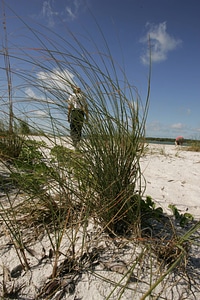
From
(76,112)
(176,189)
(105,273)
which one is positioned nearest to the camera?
(105,273)

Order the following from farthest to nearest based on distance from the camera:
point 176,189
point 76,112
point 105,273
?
point 176,189
point 76,112
point 105,273

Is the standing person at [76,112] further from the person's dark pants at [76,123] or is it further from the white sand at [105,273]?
the white sand at [105,273]

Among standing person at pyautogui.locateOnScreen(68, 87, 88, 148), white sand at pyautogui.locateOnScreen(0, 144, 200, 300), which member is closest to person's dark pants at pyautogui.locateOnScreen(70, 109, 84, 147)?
standing person at pyautogui.locateOnScreen(68, 87, 88, 148)

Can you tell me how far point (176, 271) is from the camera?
35.2 inches

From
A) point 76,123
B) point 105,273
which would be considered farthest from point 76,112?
point 105,273

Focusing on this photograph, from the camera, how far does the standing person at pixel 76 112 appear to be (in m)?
1.15

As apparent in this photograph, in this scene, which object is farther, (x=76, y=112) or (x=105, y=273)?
(x=76, y=112)

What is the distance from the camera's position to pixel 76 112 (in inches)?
46.8

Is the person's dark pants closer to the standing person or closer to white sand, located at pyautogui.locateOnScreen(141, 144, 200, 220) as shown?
the standing person

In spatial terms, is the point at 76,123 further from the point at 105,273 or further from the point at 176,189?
the point at 176,189

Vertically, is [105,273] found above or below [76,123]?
below

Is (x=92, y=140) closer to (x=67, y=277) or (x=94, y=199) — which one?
(x=94, y=199)

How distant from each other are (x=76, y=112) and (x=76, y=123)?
0.07 meters

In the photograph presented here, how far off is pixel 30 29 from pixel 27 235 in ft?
3.58
